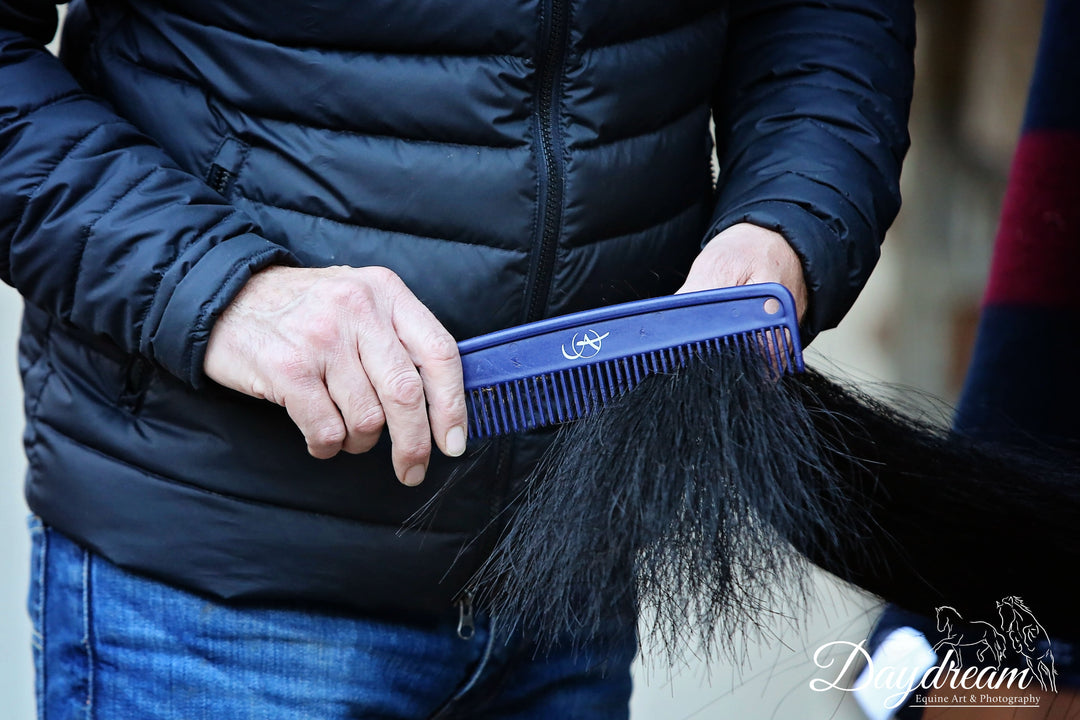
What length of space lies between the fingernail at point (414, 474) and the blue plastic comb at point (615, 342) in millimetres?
70

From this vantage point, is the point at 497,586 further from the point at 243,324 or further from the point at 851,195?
the point at 851,195

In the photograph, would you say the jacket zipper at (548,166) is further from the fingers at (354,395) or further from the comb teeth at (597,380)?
the fingers at (354,395)

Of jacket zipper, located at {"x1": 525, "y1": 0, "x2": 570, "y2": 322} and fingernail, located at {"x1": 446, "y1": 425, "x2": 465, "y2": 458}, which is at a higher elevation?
jacket zipper, located at {"x1": 525, "y1": 0, "x2": 570, "y2": 322}

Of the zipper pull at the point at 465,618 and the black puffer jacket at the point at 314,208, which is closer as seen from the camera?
the black puffer jacket at the point at 314,208

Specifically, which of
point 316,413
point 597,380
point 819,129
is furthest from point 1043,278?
point 316,413

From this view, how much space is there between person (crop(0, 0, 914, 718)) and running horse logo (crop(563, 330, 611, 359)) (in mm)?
67

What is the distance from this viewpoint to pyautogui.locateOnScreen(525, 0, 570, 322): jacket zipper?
88 cm

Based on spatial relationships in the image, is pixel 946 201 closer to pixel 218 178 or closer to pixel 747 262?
pixel 747 262

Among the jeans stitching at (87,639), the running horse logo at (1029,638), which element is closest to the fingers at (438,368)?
the jeans stitching at (87,639)

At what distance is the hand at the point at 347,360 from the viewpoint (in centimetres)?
82

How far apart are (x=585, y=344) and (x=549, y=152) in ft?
0.58

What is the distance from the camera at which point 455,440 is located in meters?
0.85

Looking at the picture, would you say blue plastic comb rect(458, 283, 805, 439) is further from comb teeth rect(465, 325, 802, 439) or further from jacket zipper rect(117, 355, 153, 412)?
jacket zipper rect(117, 355, 153, 412)

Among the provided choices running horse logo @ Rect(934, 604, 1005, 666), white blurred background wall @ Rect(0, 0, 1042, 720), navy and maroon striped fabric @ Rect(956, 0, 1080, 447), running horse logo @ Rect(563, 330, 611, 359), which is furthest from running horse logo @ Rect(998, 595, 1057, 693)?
white blurred background wall @ Rect(0, 0, 1042, 720)
